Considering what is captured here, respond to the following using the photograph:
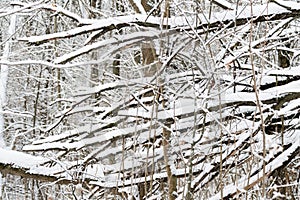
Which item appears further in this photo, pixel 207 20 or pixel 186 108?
pixel 186 108

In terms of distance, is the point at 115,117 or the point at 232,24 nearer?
the point at 232,24

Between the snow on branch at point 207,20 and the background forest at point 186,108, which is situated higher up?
the snow on branch at point 207,20

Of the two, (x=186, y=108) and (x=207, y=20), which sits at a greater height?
(x=207, y=20)

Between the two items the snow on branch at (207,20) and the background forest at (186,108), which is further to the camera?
the snow on branch at (207,20)

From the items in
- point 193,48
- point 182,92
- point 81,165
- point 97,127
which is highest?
point 193,48

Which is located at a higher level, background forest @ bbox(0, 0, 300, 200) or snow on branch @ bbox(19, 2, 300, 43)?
snow on branch @ bbox(19, 2, 300, 43)

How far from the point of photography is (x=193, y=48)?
3.18 m

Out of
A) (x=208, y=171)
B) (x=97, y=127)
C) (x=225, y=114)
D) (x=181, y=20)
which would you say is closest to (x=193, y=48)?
(x=181, y=20)

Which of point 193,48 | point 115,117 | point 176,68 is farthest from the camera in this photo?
point 176,68

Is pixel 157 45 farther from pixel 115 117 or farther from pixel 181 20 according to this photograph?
pixel 115 117

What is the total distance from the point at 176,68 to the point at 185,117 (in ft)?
3.00

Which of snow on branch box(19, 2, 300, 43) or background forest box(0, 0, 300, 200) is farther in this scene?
snow on branch box(19, 2, 300, 43)

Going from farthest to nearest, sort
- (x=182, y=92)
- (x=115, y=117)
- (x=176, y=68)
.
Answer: (x=176, y=68), (x=115, y=117), (x=182, y=92)

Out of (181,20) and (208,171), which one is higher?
(181,20)
